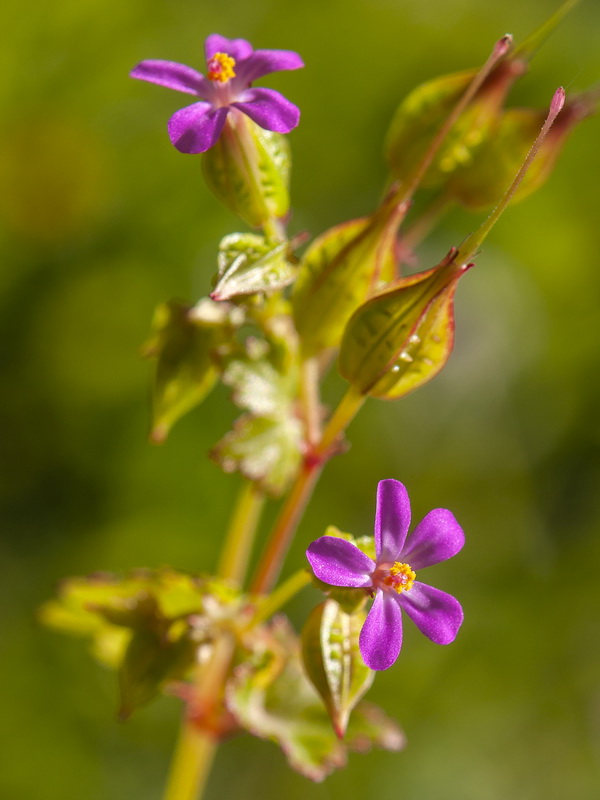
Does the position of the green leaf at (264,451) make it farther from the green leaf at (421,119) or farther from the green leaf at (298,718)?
the green leaf at (421,119)

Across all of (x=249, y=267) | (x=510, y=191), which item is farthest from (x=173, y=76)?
(x=510, y=191)

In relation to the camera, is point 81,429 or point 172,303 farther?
point 81,429

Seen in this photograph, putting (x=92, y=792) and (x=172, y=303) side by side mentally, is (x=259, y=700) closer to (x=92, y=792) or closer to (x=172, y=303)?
(x=172, y=303)

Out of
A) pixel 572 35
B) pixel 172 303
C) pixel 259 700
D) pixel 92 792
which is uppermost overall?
pixel 572 35

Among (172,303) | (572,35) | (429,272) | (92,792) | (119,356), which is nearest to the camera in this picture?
(429,272)

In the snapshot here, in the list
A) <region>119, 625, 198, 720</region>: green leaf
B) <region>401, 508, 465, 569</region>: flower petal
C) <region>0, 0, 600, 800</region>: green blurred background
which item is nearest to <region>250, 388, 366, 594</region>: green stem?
<region>119, 625, 198, 720</region>: green leaf

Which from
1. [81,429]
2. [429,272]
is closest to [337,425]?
[429,272]

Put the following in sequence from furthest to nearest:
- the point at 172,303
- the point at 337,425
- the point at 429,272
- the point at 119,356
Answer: the point at 119,356
the point at 172,303
the point at 337,425
the point at 429,272
